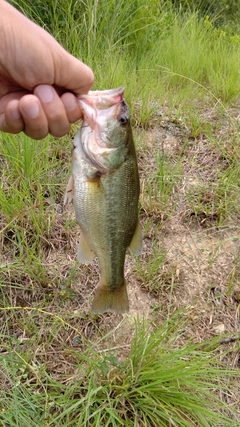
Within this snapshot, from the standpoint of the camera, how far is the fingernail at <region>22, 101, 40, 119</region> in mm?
1427

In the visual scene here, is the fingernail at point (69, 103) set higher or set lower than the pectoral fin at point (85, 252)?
higher

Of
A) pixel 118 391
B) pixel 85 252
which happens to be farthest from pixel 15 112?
pixel 118 391

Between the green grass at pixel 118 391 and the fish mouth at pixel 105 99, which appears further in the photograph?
the green grass at pixel 118 391

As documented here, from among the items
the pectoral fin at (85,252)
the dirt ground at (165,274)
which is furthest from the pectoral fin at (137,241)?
the dirt ground at (165,274)

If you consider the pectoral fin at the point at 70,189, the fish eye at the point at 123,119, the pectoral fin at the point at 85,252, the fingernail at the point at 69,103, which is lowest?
the pectoral fin at the point at 85,252

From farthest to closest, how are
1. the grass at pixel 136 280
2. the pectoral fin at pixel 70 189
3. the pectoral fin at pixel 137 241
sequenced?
the grass at pixel 136 280 < the pectoral fin at pixel 137 241 < the pectoral fin at pixel 70 189

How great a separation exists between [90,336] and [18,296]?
0.46m

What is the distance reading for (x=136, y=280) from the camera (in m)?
2.43

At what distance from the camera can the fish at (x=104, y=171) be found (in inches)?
58.8

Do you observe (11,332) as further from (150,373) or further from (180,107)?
(180,107)

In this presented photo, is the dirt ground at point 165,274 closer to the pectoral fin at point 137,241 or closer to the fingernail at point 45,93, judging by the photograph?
the pectoral fin at point 137,241

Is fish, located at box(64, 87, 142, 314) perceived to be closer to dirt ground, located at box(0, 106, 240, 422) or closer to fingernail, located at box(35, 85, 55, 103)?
fingernail, located at box(35, 85, 55, 103)

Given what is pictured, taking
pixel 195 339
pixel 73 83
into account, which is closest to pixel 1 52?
pixel 73 83

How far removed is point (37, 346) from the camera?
6.60 ft
